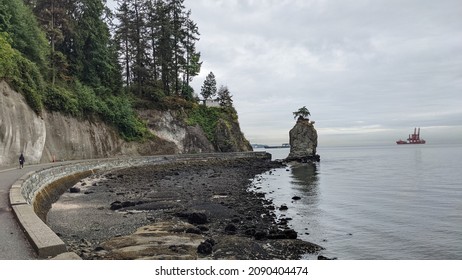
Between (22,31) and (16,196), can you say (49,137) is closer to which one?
(22,31)

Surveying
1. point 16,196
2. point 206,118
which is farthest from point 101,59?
point 16,196

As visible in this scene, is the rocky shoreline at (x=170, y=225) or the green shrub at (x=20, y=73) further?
the green shrub at (x=20, y=73)

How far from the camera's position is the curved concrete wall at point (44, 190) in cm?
780

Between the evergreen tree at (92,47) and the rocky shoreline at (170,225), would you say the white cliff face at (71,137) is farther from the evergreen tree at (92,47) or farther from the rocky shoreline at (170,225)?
the evergreen tree at (92,47)

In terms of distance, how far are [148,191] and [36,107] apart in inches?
579

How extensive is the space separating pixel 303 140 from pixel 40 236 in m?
66.6

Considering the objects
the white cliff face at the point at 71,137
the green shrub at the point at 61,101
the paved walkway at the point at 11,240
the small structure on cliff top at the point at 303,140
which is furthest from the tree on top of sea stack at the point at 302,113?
the paved walkway at the point at 11,240

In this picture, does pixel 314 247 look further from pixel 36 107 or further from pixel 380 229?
pixel 36 107

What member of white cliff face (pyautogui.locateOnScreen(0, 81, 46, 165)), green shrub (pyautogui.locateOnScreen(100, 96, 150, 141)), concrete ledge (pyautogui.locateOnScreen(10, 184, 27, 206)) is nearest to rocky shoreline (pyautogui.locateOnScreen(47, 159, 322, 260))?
concrete ledge (pyautogui.locateOnScreen(10, 184, 27, 206))

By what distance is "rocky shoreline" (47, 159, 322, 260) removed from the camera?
1107cm

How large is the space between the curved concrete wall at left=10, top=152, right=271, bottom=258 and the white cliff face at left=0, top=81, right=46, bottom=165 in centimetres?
380

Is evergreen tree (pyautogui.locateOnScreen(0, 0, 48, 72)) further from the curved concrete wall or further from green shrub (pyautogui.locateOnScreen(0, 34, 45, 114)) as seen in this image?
the curved concrete wall

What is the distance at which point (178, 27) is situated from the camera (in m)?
61.4

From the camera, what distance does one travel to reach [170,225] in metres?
14.4
